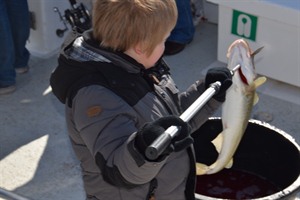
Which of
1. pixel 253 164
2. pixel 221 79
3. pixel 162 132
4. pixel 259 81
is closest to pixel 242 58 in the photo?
pixel 259 81

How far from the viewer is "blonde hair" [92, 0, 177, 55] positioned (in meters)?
1.87

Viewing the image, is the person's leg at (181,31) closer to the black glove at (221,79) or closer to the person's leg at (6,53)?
the person's leg at (6,53)

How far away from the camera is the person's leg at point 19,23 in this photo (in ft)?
13.6

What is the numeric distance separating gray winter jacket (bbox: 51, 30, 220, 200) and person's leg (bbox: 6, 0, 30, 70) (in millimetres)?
2209

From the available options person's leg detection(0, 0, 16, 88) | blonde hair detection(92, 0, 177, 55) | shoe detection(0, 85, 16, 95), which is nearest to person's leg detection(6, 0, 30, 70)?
person's leg detection(0, 0, 16, 88)

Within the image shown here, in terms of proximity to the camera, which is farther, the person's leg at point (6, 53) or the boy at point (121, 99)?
the person's leg at point (6, 53)

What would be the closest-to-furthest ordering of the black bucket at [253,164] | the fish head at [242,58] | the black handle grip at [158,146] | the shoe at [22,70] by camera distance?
the black handle grip at [158,146] < the fish head at [242,58] < the black bucket at [253,164] < the shoe at [22,70]

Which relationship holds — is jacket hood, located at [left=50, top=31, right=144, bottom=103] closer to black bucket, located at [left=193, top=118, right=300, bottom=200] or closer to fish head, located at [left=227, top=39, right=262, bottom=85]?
fish head, located at [left=227, top=39, right=262, bottom=85]

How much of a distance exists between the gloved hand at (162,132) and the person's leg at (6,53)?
2535 millimetres

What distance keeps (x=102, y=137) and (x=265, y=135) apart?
1.08 meters

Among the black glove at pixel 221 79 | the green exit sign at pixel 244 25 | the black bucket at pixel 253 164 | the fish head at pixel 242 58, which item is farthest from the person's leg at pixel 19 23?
the black glove at pixel 221 79

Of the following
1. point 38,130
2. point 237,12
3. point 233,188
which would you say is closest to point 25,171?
point 38,130

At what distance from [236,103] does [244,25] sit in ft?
4.96

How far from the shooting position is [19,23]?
421 cm
